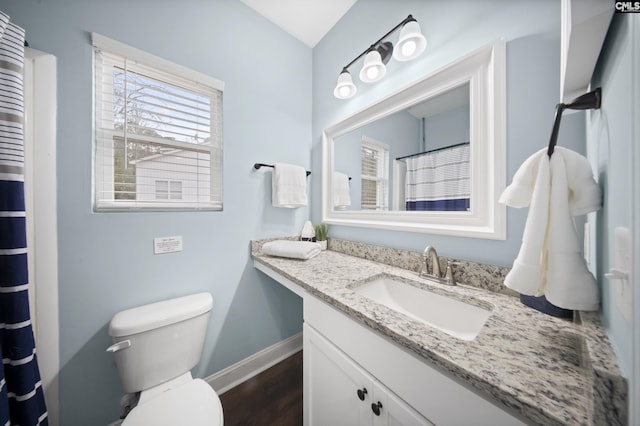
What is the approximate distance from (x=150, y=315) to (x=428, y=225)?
4.65 ft

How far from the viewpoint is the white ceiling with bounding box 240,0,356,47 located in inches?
54.7

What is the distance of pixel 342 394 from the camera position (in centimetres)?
74

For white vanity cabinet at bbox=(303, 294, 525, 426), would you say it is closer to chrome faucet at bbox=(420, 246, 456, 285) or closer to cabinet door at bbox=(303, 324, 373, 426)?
cabinet door at bbox=(303, 324, 373, 426)

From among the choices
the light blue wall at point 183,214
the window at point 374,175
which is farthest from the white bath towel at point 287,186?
the window at point 374,175

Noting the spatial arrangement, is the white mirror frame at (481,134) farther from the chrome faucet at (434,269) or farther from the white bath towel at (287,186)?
the white bath towel at (287,186)

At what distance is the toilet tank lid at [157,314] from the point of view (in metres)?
0.88

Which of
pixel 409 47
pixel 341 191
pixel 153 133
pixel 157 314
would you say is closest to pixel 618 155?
pixel 409 47

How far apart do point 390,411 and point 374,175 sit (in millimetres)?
1103

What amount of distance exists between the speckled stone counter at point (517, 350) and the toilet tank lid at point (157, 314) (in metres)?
0.58

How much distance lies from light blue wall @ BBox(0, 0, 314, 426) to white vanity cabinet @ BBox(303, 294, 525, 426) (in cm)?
70

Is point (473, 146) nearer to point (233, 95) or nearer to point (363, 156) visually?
point (363, 156)

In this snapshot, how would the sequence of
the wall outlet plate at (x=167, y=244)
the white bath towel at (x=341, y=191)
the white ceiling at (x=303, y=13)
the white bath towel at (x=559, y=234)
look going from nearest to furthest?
the white bath towel at (x=559, y=234)
the wall outlet plate at (x=167, y=244)
the white ceiling at (x=303, y=13)
the white bath towel at (x=341, y=191)

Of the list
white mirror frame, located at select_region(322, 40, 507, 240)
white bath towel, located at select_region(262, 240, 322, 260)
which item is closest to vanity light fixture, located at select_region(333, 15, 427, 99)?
white mirror frame, located at select_region(322, 40, 507, 240)

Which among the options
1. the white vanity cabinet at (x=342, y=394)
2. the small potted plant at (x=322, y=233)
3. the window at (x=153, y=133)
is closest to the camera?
the white vanity cabinet at (x=342, y=394)
